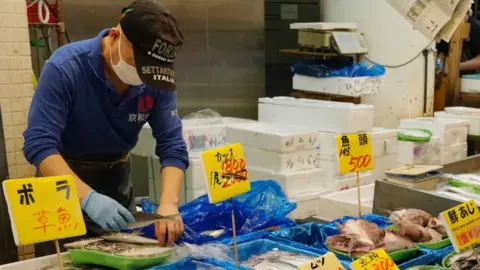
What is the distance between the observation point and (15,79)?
3762 mm

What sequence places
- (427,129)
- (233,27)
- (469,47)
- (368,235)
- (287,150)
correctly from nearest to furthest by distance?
1. (368,235)
2. (287,150)
3. (427,129)
4. (233,27)
5. (469,47)

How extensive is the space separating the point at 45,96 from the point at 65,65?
6.0 inches

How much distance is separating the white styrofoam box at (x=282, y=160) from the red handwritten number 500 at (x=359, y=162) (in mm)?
1190

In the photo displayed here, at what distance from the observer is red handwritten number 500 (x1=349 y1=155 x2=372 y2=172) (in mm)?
2260

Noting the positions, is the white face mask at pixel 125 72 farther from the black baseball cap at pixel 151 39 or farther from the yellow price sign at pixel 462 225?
the yellow price sign at pixel 462 225

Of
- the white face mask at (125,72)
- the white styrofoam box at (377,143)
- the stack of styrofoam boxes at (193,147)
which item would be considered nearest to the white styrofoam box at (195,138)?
the stack of styrofoam boxes at (193,147)

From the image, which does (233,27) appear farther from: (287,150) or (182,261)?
(182,261)

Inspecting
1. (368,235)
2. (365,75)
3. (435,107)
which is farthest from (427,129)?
(368,235)

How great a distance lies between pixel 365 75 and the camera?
15.4 feet

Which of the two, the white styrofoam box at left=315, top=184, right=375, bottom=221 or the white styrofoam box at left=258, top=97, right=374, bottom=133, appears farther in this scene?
the white styrofoam box at left=258, top=97, right=374, bottom=133

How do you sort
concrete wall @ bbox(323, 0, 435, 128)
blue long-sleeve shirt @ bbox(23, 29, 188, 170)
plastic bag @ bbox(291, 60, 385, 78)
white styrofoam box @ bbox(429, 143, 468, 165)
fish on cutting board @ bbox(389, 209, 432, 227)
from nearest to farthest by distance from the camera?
blue long-sleeve shirt @ bbox(23, 29, 188, 170)
fish on cutting board @ bbox(389, 209, 432, 227)
white styrofoam box @ bbox(429, 143, 468, 165)
plastic bag @ bbox(291, 60, 385, 78)
concrete wall @ bbox(323, 0, 435, 128)

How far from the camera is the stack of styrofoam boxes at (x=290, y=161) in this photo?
136 inches

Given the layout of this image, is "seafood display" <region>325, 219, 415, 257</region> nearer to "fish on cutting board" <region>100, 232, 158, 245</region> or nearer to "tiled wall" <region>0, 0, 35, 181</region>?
"fish on cutting board" <region>100, 232, 158, 245</region>

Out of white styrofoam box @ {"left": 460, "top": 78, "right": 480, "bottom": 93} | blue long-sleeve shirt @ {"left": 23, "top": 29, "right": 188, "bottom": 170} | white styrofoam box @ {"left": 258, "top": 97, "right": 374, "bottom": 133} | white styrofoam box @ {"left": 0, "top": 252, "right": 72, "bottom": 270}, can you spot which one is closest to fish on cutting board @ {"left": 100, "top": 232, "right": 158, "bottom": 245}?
white styrofoam box @ {"left": 0, "top": 252, "right": 72, "bottom": 270}
